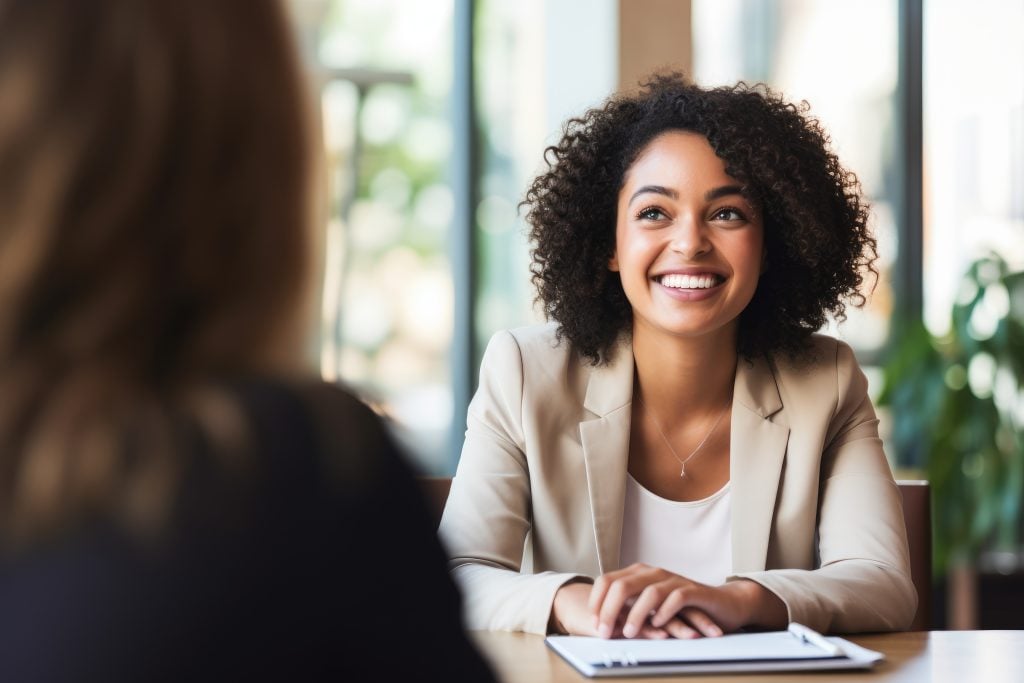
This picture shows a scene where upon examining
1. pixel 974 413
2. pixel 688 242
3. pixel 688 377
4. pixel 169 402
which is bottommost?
pixel 974 413

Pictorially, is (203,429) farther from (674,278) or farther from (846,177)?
(846,177)

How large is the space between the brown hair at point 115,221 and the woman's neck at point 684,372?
1549mm

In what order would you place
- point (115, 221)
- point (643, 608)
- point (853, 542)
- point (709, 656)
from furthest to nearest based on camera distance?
point (853, 542)
point (643, 608)
point (709, 656)
point (115, 221)

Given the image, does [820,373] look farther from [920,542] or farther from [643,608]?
[643,608]

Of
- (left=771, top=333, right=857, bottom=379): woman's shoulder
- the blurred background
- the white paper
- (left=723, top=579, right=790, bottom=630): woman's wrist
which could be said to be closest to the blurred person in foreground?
the white paper

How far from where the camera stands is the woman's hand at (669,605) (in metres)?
1.47

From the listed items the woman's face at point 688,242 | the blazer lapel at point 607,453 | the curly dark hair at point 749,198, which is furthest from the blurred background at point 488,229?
the blazer lapel at point 607,453

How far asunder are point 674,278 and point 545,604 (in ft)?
2.24

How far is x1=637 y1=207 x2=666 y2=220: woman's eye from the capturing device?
2088mm

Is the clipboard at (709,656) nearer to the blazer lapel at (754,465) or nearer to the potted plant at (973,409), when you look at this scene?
the blazer lapel at (754,465)

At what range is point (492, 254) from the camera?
160 inches

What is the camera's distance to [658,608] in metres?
1.49

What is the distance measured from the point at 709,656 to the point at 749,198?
947 mm

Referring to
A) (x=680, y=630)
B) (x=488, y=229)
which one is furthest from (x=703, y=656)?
(x=488, y=229)
